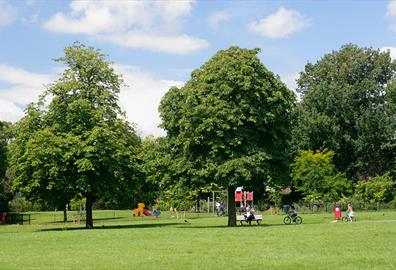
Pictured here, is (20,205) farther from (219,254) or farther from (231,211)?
(219,254)

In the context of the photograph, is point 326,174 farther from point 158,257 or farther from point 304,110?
point 158,257

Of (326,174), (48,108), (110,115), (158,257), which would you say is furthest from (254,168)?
(326,174)

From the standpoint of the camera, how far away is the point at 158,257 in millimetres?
20406

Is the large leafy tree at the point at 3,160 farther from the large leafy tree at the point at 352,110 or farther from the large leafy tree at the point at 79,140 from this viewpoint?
the large leafy tree at the point at 352,110

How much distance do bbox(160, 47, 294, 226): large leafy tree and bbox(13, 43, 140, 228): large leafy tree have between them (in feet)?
16.2

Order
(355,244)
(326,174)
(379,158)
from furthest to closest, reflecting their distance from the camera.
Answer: (379,158) < (326,174) < (355,244)

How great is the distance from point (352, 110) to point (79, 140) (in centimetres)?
4664

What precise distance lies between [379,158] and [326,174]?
1059 centimetres

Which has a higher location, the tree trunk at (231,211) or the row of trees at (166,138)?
the row of trees at (166,138)

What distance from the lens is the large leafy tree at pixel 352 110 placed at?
7988cm

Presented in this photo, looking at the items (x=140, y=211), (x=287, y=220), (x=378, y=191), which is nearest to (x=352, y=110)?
(x=378, y=191)

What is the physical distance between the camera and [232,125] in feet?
138

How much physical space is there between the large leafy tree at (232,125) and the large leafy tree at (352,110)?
37.3 metres

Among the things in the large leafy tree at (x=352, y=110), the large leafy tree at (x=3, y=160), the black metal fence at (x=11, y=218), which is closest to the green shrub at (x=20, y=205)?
the large leafy tree at (x=3, y=160)
